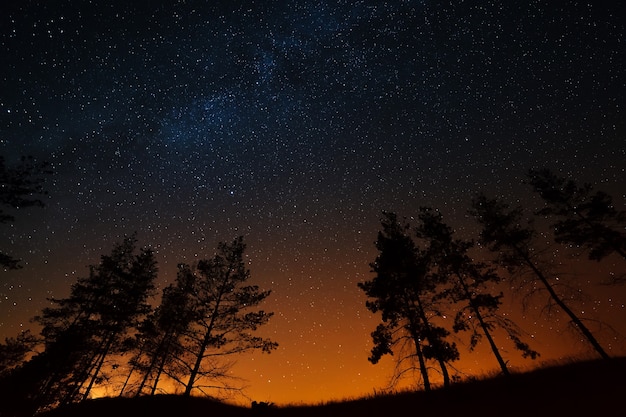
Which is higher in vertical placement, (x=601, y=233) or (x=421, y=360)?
(x=601, y=233)

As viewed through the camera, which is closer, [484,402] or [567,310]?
[484,402]

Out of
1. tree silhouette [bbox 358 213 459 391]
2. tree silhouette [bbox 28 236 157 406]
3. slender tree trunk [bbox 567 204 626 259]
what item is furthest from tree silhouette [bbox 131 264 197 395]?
slender tree trunk [bbox 567 204 626 259]

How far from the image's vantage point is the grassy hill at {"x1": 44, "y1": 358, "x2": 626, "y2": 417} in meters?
10.7

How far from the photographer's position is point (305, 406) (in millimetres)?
18609

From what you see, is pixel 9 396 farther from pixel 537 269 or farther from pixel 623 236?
pixel 623 236

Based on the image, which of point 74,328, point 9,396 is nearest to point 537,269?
point 74,328

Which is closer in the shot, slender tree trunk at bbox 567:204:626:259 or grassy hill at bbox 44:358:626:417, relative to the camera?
grassy hill at bbox 44:358:626:417

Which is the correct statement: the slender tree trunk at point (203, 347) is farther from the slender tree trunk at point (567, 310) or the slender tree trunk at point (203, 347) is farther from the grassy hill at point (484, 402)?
the slender tree trunk at point (567, 310)

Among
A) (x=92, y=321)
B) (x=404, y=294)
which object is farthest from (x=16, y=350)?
(x=404, y=294)

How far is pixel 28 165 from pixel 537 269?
2728 centimetres

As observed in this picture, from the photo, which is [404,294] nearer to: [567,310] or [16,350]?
[567,310]

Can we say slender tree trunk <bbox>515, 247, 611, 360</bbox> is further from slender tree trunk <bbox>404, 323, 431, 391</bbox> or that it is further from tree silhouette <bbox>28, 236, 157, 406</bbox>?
tree silhouette <bbox>28, 236, 157, 406</bbox>

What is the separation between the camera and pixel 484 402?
507 inches

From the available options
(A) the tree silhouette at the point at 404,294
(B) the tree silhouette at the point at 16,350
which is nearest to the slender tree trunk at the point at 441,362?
(A) the tree silhouette at the point at 404,294
